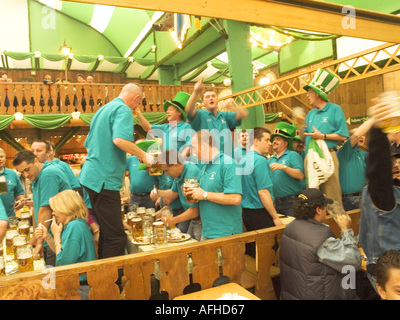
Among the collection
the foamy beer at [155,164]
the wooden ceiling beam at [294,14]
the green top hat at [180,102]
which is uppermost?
the wooden ceiling beam at [294,14]

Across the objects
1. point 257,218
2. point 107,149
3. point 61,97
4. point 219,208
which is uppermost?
point 61,97

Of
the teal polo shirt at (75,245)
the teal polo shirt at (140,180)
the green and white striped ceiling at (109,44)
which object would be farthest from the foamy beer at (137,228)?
the green and white striped ceiling at (109,44)

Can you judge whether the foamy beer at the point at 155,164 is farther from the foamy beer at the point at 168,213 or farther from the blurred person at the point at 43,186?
the blurred person at the point at 43,186

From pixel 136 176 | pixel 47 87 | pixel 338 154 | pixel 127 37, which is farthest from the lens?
pixel 127 37

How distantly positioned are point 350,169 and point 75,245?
8.97ft

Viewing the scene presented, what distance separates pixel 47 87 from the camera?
35.6 feet

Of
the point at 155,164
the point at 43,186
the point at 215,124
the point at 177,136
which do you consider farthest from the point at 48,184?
the point at 215,124

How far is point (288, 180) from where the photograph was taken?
11.7ft

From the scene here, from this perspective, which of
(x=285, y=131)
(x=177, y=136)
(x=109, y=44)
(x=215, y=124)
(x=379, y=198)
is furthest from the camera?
(x=109, y=44)

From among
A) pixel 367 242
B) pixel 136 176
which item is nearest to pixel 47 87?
pixel 136 176

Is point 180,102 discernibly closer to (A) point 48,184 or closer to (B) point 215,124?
(B) point 215,124

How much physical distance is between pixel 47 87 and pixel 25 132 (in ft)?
6.10

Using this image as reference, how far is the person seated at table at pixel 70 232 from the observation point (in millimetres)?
2180

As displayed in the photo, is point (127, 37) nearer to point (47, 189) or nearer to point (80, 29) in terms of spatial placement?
point (80, 29)
